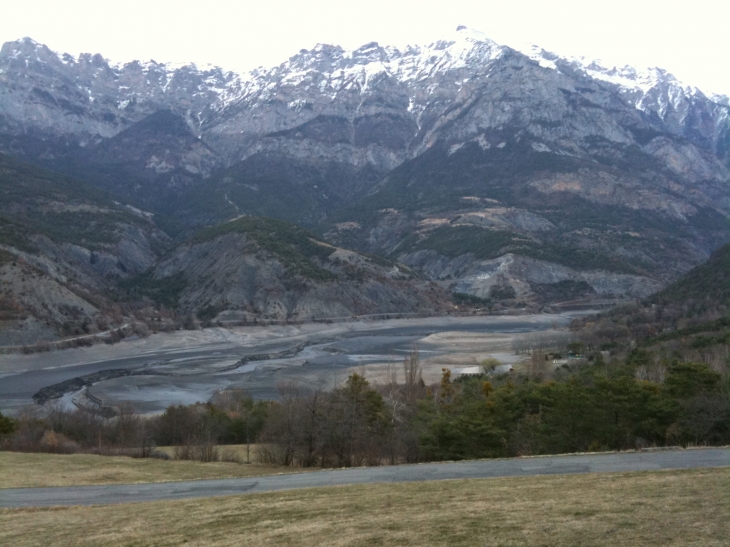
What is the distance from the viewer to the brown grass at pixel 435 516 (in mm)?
15859

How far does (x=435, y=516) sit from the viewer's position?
18375 millimetres

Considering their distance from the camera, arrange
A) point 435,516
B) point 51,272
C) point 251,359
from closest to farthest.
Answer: point 435,516 → point 251,359 → point 51,272

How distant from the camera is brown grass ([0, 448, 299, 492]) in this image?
2961 centimetres

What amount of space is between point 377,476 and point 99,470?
39.9 ft

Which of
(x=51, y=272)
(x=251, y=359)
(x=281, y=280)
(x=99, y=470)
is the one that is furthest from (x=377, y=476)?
(x=281, y=280)

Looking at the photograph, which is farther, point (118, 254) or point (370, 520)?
point (118, 254)

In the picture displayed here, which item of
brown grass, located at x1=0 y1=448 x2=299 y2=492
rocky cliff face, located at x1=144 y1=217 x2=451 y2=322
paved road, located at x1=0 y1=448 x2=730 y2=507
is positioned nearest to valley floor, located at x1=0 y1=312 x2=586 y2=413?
rocky cliff face, located at x1=144 y1=217 x2=451 y2=322

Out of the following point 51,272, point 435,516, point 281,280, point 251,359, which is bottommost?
point 435,516

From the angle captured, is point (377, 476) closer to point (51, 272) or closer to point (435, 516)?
point (435, 516)

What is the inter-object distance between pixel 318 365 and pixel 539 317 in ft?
282

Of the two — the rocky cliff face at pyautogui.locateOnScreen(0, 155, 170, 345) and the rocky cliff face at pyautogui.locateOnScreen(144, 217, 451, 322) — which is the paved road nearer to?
the rocky cliff face at pyautogui.locateOnScreen(0, 155, 170, 345)

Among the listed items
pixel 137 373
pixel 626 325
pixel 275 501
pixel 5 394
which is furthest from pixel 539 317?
pixel 275 501

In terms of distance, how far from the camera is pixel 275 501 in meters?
22.5

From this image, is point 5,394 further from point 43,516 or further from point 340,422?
point 43,516
